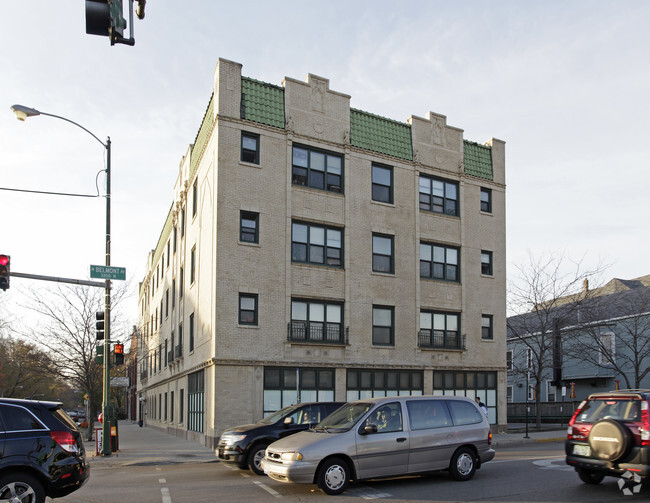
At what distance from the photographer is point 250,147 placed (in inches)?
943

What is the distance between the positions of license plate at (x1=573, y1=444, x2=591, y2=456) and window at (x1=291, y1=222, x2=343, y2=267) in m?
14.5

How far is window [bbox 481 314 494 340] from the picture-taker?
1139 inches

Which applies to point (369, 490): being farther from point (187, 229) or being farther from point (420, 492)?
point (187, 229)

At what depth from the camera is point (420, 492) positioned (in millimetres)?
11258

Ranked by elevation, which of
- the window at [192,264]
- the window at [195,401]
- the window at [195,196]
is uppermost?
the window at [195,196]

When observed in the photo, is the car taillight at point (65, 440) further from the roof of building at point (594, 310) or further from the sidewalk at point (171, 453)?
the roof of building at point (594, 310)

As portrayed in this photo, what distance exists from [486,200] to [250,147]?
40.3 feet

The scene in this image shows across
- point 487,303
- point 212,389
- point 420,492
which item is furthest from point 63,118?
point 487,303

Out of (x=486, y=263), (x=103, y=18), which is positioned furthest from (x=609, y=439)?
(x=486, y=263)

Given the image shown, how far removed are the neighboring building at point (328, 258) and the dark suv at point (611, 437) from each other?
13130 millimetres

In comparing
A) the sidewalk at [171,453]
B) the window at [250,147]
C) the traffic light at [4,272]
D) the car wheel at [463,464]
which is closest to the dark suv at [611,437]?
the car wheel at [463,464]

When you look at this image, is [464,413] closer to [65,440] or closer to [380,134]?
[65,440]

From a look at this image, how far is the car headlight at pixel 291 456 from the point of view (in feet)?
35.7

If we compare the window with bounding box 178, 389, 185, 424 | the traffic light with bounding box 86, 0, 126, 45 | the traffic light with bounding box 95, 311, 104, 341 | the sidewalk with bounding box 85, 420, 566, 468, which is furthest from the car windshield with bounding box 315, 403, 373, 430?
the window with bounding box 178, 389, 185, 424
